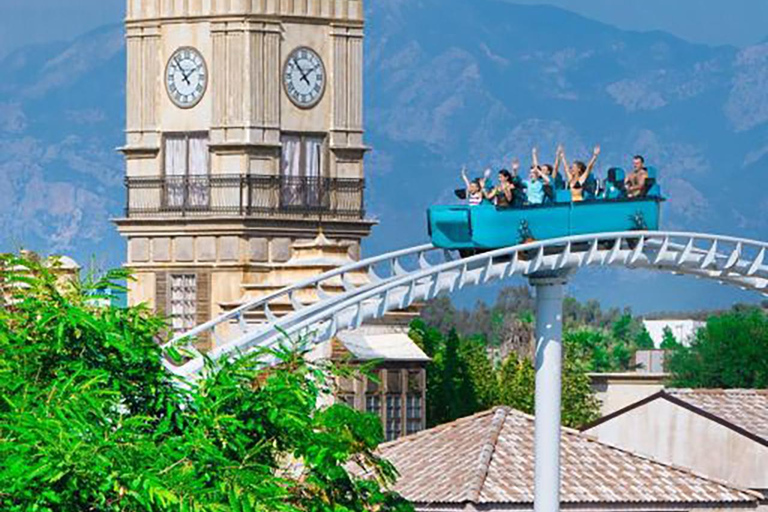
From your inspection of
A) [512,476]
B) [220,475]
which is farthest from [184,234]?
[220,475]

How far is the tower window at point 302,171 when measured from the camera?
90.1 meters

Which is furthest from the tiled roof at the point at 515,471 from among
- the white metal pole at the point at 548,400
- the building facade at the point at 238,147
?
the building facade at the point at 238,147

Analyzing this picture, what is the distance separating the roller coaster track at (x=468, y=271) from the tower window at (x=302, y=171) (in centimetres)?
3447

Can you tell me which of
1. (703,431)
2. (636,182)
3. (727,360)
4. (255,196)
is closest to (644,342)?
(727,360)

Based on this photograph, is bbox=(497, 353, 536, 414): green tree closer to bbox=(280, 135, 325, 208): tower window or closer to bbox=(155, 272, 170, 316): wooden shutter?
bbox=(280, 135, 325, 208): tower window

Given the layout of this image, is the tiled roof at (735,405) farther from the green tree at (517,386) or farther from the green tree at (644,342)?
the green tree at (644,342)

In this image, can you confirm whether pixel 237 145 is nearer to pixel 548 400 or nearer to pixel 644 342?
pixel 548 400

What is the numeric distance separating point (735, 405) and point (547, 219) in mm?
20984

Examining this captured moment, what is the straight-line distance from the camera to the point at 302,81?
3575 inches

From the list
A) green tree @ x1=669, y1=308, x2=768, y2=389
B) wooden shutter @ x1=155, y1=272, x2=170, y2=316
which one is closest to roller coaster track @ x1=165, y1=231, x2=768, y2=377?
wooden shutter @ x1=155, y1=272, x2=170, y2=316

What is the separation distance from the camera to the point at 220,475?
1393 inches

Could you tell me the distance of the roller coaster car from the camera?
170 ft

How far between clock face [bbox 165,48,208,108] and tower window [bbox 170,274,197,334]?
15.9ft

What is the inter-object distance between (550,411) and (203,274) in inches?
1467
